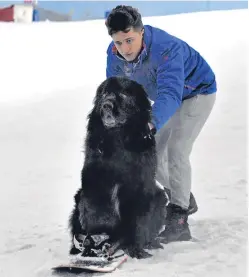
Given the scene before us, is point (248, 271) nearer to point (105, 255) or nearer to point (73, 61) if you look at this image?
point (105, 255)

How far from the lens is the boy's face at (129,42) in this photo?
2.49 metres

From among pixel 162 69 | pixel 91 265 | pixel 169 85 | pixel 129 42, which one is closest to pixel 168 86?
pixel 169 85

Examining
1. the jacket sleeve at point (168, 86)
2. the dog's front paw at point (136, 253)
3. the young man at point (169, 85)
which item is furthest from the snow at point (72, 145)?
the jacket sleeve at point (168, 86)

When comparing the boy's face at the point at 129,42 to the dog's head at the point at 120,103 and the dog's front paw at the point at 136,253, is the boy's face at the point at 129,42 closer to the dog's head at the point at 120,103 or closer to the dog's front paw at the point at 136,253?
the dog's head at the point at 120,103

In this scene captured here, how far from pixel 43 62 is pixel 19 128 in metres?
3.50

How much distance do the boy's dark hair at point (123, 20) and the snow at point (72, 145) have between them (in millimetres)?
660

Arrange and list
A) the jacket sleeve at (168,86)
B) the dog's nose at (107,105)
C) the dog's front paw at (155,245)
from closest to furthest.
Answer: the dog's nose at (107,105)
the jacket sleeve at (168,86)
the dog's front paw at (155,245)

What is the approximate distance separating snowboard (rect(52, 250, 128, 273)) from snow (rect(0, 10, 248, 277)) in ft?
0.19

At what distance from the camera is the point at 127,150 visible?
7.93 feet

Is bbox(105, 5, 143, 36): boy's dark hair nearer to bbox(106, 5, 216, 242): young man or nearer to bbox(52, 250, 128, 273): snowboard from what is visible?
bbox(106, 5, 216, 242): young man

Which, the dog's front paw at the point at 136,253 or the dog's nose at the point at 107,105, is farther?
the dog's front paw at the point at 136,253

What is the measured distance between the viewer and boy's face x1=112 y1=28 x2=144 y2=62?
2.49 m

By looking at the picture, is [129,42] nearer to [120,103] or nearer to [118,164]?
[120,103]

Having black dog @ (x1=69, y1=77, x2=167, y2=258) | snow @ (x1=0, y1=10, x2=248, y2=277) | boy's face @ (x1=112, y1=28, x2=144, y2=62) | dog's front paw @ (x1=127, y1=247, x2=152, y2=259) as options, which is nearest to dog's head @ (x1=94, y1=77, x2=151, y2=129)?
black dog @ (x1=69, y1=77, x2=167, y2=258)
